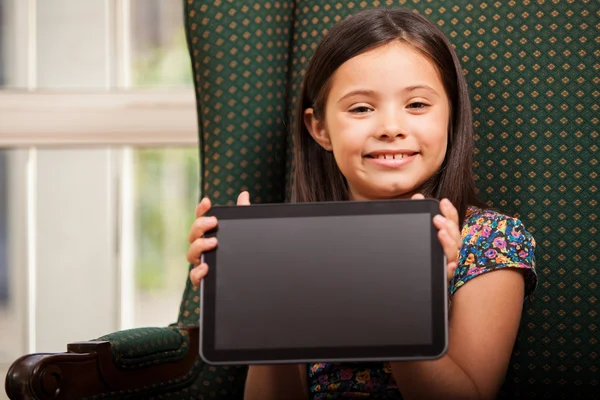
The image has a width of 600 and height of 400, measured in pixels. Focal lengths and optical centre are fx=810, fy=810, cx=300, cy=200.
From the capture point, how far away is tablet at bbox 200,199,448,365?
106cm

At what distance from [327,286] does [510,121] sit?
0.73 meters

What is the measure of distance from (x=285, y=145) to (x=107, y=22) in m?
0.79

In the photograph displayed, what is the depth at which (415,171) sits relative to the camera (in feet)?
4.68

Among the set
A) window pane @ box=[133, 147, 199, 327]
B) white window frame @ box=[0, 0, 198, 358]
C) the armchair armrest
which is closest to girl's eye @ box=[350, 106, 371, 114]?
the armchair armrest

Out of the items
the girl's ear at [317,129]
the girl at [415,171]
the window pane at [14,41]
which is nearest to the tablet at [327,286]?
the girl at [415,171]

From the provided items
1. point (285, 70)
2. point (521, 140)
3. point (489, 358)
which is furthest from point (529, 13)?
point (489, 358)

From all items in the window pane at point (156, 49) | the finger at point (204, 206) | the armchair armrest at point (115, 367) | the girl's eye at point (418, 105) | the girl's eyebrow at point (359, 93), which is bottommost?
the armchair armrest at point (115, 367)

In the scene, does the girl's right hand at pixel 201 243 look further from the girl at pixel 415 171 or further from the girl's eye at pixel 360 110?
the girl's eye at pixel 360 110

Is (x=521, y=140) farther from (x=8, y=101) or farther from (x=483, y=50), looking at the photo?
(x=8, y=101)

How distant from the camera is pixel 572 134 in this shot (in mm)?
1602

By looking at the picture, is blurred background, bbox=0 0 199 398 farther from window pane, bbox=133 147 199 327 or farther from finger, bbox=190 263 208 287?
finger, bbox=190 263 208 287

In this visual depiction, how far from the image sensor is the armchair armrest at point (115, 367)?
3.81 ft

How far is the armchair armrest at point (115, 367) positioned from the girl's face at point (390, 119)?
1.54 feet

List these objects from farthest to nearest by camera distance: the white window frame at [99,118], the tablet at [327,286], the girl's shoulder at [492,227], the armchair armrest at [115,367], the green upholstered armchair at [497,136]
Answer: the white window frame at [99,118], the green upholstered armchair at [497,136], the girl's shoulder at [492,227], the armchair armrest at [115,367], the tablet at [327,286]
